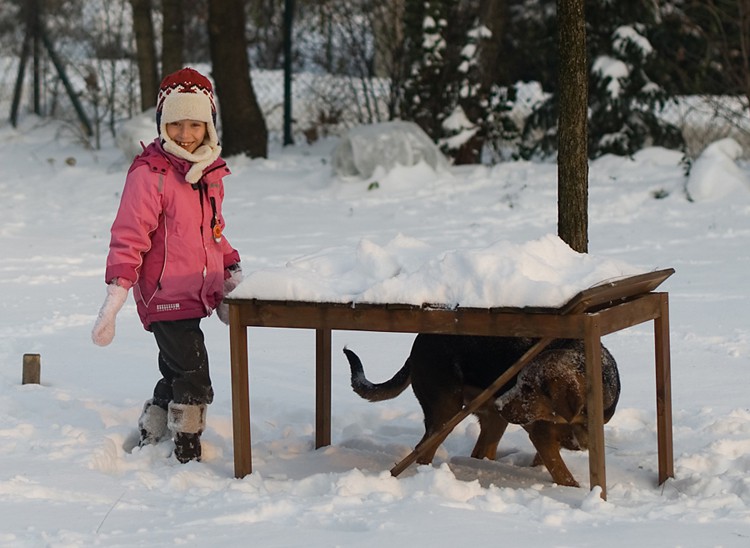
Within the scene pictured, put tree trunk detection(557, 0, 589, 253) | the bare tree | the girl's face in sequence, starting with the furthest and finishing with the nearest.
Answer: the bare tree < tree trunk detection(557, 0, 589, 253) < the girl's face

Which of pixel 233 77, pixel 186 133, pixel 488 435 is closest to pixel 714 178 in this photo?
pixel 233 77

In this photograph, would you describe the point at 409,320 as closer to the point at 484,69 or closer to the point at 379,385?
the point at 379,385

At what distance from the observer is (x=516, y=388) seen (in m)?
4.19

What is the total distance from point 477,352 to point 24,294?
5032 millimetres

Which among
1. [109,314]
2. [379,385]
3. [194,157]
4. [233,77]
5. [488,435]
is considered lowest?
[488,435]

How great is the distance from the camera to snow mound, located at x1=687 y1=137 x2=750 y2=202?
34.6ft

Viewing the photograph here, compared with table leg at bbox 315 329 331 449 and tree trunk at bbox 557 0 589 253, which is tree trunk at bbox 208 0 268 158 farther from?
table leg at bbox 315 329 331 449

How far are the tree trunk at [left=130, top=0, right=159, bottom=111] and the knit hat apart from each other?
11.1 metres

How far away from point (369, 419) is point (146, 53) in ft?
36.3

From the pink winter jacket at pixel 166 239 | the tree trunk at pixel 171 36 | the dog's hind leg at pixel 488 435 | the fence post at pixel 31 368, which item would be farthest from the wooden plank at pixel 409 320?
the tree trunk at pixel 171 36

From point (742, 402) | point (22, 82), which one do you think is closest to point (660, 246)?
point (742, 402)

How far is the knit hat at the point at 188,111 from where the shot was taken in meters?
4.56

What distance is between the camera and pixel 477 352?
436cm

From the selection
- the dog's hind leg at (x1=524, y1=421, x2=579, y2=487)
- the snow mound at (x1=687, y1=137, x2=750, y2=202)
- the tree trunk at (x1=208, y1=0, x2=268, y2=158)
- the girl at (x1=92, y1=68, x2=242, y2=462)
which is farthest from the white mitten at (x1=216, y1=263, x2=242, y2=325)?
the tree trunk at (x1=208, y1=0, x2=268, y2=158)
